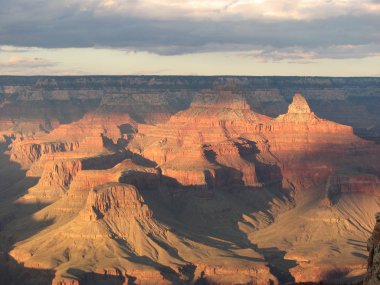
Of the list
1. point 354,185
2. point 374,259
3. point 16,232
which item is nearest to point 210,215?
point 354,185

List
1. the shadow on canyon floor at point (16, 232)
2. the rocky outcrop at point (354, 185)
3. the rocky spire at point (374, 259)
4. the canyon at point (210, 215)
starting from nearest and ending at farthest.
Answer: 1. the rocky spire at point (374, 259)
2. the shadow on canyon floor at point (16, 232)
3. the canyon at point (210, 215)
4. the rocky outcrop at point (354, 185)

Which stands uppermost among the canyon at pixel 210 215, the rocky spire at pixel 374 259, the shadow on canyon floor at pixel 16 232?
the rocky spire at pixel 374 259

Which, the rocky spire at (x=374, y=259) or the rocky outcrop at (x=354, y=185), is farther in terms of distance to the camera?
the rocky outcrop at (x=354, y=185)

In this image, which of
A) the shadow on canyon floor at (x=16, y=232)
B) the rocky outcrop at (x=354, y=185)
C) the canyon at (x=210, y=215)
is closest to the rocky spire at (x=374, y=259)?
the canyon at (x=210, y=215)

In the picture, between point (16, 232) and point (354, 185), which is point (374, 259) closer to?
point (16, 232)

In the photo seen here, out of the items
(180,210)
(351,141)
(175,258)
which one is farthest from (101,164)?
(175,258)

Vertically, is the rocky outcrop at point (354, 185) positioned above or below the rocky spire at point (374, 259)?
below

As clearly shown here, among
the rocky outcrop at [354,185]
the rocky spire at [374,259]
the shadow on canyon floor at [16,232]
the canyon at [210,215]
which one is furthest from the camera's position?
the rocky outcrop at [354,185]

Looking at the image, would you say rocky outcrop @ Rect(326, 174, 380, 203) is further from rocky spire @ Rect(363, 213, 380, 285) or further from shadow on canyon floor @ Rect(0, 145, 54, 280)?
rocky spire @ Rect(363, 213, 380, 285)

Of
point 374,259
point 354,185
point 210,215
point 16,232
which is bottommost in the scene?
point 16,232

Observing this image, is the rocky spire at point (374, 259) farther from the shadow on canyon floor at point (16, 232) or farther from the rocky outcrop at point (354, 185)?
the rocky outcrop at point (354, 185)

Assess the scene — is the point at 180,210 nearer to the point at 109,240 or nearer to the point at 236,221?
the point at 236,221
